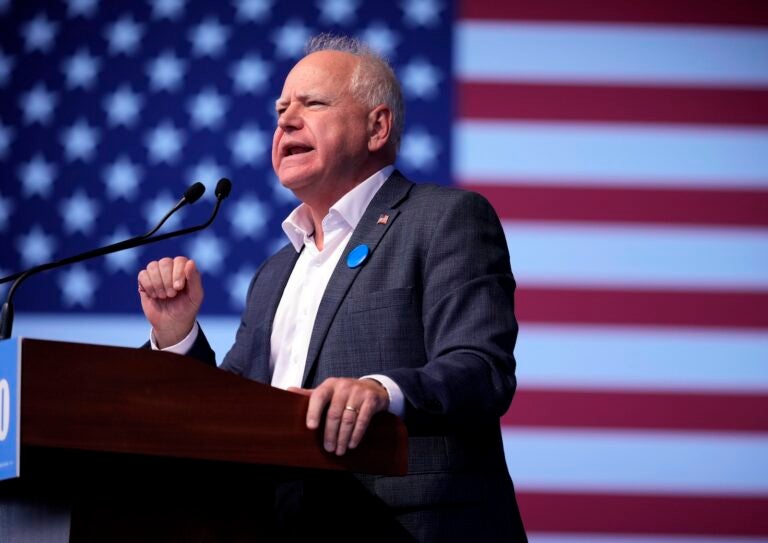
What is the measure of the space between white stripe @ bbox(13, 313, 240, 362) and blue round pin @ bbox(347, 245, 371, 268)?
1.70m

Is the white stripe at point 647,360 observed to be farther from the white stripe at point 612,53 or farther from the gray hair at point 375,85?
the gray hair at point 375,85

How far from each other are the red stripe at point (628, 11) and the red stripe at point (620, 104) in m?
0.25

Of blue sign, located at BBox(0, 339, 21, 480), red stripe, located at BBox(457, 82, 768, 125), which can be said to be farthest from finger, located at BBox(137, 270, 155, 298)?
red stripe, located at BBox(457, 82, 768, 125)

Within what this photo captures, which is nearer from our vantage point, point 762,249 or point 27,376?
point 27,376

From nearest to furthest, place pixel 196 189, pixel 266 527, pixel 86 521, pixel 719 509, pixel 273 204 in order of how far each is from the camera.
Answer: pixel 86 521 < pixel 266 527 < pixel 196 189 < pixel 719 509 < pixel 273 204

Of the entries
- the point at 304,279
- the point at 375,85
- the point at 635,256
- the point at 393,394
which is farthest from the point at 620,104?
the point at 393,394

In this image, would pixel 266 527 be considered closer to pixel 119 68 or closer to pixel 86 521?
pixel 86 521

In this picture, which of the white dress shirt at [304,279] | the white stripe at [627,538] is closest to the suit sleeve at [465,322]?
the white dress shirt at [304,279]

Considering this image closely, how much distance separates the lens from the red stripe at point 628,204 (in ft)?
11.9

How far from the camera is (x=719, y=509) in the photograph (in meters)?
3.45

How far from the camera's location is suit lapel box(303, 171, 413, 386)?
1827mm

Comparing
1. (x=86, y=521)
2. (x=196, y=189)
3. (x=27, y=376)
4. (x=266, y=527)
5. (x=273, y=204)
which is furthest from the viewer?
(x=273, y=204)

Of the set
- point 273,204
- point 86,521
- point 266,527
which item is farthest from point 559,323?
point 86,521

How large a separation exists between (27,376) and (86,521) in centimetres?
25
